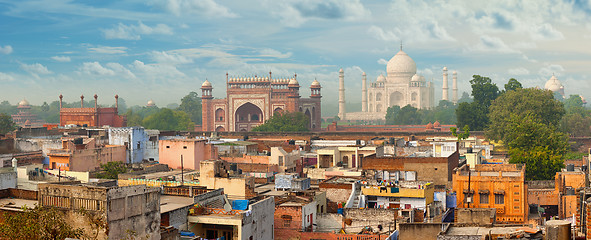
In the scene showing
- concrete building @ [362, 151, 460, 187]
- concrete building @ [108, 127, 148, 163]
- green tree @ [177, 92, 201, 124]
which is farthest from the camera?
green tree @ [177, 92, 201, 124]

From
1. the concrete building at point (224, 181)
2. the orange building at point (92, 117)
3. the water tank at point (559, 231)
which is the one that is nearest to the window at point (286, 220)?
the concrete building at point (224, 181)

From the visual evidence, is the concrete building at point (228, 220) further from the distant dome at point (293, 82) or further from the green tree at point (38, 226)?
the distant dome at point (293, 82)

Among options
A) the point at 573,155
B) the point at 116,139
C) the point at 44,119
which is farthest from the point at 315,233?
the point at 44,119

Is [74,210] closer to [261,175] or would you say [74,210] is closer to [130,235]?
[130,235]

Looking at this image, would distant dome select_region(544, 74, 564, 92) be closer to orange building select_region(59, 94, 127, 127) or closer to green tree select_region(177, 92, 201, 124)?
green tree select_region(177, 92, 201, 124)

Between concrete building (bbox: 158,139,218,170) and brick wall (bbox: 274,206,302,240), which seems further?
concrete building (bbox: 158,139,218,170)

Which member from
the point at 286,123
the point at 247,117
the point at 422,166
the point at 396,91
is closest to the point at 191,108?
the point at 247,117

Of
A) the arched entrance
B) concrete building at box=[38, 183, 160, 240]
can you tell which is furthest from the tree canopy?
concrete building at box=[38, 183, 160, 240]
